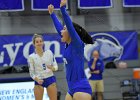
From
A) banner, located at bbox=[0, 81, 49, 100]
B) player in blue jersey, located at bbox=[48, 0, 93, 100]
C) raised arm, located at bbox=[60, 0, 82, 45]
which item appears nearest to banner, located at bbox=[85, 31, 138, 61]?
banner, located at bbox=[0, 81, 49, 100]

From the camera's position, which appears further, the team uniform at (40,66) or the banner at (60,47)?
the banner at (60,47)

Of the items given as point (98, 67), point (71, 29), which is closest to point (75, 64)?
point (71, 29)

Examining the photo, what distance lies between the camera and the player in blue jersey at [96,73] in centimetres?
1254

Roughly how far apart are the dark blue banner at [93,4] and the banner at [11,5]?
1949mm

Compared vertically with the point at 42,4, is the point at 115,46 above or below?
below

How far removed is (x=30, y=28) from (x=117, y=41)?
2.96 meters

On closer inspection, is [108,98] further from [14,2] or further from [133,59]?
[14,2]

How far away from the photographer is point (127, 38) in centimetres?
1353

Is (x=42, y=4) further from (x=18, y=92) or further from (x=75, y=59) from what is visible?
(x=75, y=59)

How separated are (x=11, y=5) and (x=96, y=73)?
3.55 meters

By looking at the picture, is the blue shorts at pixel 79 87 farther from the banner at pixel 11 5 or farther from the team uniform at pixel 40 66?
the banner at pixel 11 5

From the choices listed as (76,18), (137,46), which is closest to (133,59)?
(137,46)

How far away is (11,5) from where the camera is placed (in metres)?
13.3

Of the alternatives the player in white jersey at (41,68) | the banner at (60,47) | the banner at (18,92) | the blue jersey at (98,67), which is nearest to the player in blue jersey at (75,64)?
the player in white jersey at (41,68)
